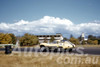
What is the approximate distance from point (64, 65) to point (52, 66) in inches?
35.5

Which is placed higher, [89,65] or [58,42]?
[58,42]

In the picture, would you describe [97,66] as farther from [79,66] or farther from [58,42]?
[58,42]

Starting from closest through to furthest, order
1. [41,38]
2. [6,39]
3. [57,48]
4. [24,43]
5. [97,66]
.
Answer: [97,66] → [57,48] → [24,43] → [6,39] → [41,38]

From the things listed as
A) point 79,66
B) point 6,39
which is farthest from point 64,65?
point 6,39

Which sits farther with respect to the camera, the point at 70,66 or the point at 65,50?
the point at 65,50

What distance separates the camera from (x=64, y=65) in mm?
8438

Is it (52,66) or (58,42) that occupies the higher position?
(58,42)

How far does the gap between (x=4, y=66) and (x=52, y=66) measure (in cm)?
348

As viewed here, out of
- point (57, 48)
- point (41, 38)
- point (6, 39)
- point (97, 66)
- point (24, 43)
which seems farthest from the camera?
point (41, 38)

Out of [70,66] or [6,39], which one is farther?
[6,39]

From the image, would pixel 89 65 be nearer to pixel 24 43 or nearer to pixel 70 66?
pixel 70 66

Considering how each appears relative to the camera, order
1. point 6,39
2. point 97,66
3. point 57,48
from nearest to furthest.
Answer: point 97,66 → point 57,48 → point 6,39

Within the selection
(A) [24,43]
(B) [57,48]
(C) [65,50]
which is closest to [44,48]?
(B) [57,48]

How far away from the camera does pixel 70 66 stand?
8.20m
